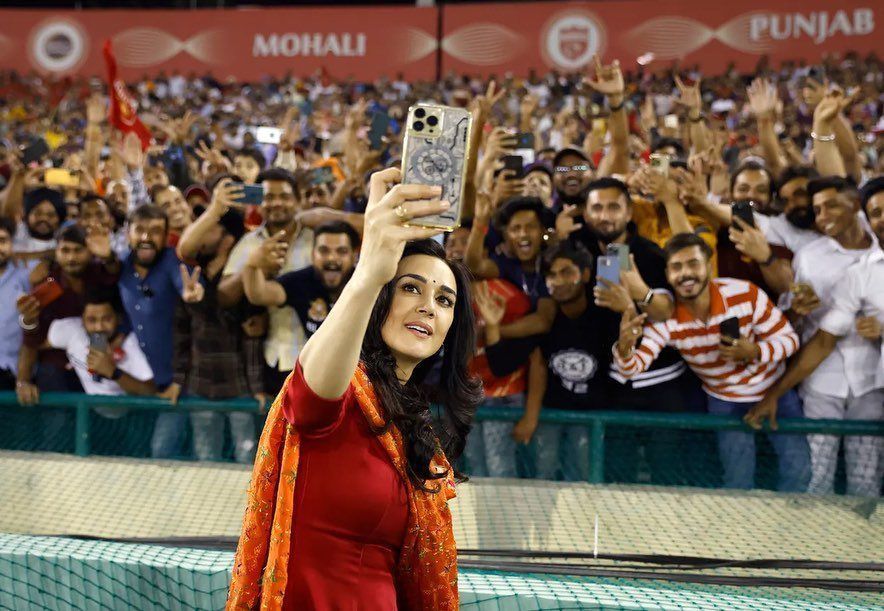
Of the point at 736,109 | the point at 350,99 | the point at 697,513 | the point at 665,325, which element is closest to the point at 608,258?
the point at 665,325

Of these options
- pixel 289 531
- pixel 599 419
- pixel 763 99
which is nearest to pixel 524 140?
pixel 763 99

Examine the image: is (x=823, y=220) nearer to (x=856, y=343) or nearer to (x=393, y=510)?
(x=856, y=343)

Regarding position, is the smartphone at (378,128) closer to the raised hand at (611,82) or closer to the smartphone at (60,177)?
the raised hand at (611,82)

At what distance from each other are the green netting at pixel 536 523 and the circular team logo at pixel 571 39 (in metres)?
14.0

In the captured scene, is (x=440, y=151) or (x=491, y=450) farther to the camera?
(x=491, y=450)

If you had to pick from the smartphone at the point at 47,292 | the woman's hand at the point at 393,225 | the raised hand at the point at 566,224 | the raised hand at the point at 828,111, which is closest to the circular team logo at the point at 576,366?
the raised hand at the point at 566,224

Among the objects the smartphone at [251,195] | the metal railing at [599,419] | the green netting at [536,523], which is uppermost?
the smartphone at [251,195]

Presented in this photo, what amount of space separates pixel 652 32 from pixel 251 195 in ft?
46.7

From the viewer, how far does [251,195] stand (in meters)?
4.19

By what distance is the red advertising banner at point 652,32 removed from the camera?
16.0 metres

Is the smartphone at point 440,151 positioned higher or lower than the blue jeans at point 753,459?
higher

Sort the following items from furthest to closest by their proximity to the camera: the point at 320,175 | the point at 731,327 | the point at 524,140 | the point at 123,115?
the point at 123,115, the point at 320,175, the point at 524,140, the point at 731,327

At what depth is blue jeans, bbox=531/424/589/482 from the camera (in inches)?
154

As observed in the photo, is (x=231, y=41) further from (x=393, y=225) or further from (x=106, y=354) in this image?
(x=393, y=225)
